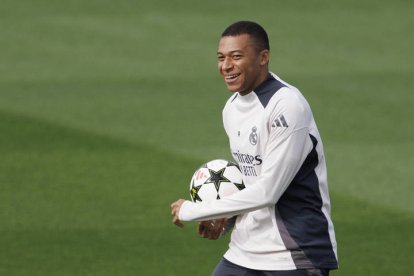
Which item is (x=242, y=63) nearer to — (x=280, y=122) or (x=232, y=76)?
(x=232, y=76)

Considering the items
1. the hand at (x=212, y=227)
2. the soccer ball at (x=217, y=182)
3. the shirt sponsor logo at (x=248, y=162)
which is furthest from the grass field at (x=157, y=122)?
the shirt sponsor logo at (x=248, y=162)

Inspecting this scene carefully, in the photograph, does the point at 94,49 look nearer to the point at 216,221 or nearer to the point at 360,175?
the point at 360,175

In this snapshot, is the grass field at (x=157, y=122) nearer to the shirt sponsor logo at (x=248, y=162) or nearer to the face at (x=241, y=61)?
the shirt sponsor logo at (x=248, y=162)

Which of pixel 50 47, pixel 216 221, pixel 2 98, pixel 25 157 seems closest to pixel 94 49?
pixel 50 47

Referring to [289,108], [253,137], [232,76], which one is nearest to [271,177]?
[253,137]

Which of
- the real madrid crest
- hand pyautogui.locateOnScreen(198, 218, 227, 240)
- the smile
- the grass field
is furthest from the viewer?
the grass field

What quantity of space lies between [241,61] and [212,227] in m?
1.08

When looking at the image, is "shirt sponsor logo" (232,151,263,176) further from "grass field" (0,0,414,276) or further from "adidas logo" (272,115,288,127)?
"grass field" (0,0,414,276)

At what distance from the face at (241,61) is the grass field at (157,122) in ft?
12.7

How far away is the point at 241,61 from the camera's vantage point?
24.1ft

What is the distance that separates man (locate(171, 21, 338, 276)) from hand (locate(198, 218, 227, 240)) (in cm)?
23

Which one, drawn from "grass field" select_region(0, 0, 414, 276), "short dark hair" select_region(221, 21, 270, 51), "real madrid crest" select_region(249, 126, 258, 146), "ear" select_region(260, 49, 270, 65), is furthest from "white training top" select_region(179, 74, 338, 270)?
"grass field" select_region(0, 0, 414, 276)

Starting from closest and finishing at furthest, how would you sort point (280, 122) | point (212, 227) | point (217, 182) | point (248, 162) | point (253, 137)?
1. point (280, 122)
2. point (253, 137)
3. point (248, 162)
4. point (212, 227)
5. point (217, 182)

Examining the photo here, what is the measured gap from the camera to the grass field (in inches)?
463
